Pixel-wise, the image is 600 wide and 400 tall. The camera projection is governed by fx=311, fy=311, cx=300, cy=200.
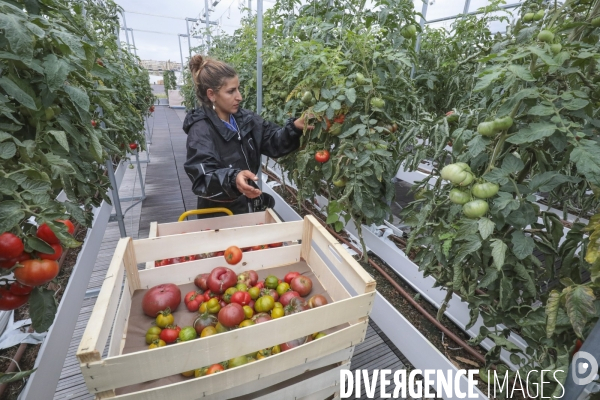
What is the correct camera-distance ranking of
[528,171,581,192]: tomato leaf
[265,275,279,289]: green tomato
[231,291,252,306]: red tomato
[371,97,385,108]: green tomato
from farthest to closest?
[371,97,385,108]: green tomato
[265,275,279,289]: green tomato
[231,291,252,306]: red tomato
[528,171,581,192]: tomato leaf

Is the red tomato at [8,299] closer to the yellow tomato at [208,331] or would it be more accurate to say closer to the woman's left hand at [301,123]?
the yellow tomato at [208,331]

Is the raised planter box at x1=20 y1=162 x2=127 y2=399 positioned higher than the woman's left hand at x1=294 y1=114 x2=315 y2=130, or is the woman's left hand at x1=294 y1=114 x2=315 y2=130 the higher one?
the woman's left hand at x1=294 y1=114 x2=315 y2=130

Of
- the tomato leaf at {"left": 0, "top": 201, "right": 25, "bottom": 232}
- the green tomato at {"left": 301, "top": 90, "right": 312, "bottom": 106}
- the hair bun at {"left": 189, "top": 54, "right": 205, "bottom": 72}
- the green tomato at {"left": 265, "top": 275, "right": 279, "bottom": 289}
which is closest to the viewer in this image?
the tomato leaf at {"left": 0, "top": 201, "right": 25, "bottom": 232}

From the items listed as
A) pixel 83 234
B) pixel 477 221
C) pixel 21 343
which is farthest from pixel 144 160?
pixel 477 221

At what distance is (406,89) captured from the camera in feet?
6.07

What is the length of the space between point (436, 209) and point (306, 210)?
5.52 feet

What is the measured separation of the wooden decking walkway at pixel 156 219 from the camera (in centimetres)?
149

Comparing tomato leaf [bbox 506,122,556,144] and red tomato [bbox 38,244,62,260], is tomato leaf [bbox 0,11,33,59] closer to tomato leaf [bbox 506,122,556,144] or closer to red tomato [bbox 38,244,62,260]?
red tomato [bbox 38,244,62,260]

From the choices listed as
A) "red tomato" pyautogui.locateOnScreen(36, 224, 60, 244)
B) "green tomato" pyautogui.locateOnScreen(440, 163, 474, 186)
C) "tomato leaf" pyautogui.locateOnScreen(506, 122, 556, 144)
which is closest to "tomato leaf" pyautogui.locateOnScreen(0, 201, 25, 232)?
"red tomato" pyautogui.locateOnScreen(36, 224, 60, 244)

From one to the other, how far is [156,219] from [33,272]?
250 cm

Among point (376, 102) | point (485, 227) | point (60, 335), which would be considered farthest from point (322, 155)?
point (60, 335)

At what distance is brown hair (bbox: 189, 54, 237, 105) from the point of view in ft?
5.03

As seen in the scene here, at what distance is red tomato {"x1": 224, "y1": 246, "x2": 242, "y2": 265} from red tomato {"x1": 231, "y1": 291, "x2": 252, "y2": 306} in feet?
0.43

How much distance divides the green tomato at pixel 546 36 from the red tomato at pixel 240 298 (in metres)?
1.26
